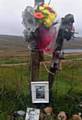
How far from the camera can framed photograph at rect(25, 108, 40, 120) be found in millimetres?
6723

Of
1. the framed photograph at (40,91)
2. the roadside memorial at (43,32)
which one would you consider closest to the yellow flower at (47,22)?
the roadside memorial at (43,32)

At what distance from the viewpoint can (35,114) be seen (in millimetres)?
6758

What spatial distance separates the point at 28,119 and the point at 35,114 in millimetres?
129

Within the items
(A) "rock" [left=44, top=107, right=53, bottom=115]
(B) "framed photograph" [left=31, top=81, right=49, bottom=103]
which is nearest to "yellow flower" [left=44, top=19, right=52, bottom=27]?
(B) "framed photograph" [left=31, top=81, right=49, bottom=103]

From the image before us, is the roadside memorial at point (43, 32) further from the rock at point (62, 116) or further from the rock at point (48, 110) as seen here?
the rock at point (62, 116)

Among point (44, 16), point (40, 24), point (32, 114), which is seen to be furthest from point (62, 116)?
point (44, 16)

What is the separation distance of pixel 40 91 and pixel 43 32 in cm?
85

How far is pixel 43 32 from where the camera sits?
Result: 22.5 feet

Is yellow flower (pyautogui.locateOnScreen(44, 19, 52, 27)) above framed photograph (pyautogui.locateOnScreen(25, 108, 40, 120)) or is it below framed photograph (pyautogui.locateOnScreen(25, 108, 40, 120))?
above

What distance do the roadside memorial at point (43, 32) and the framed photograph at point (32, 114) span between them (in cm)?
14

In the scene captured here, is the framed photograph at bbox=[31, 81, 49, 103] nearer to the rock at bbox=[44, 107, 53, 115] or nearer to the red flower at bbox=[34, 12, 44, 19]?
the rock at bbox=[44, 107, 53, 115]

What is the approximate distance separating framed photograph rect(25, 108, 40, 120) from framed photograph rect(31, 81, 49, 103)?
0.15 metres

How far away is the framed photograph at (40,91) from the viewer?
6.80 metres

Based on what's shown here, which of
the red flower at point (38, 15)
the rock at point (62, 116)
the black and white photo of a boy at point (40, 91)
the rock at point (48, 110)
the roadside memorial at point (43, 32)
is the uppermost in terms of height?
the red flower at point (38, 15)
